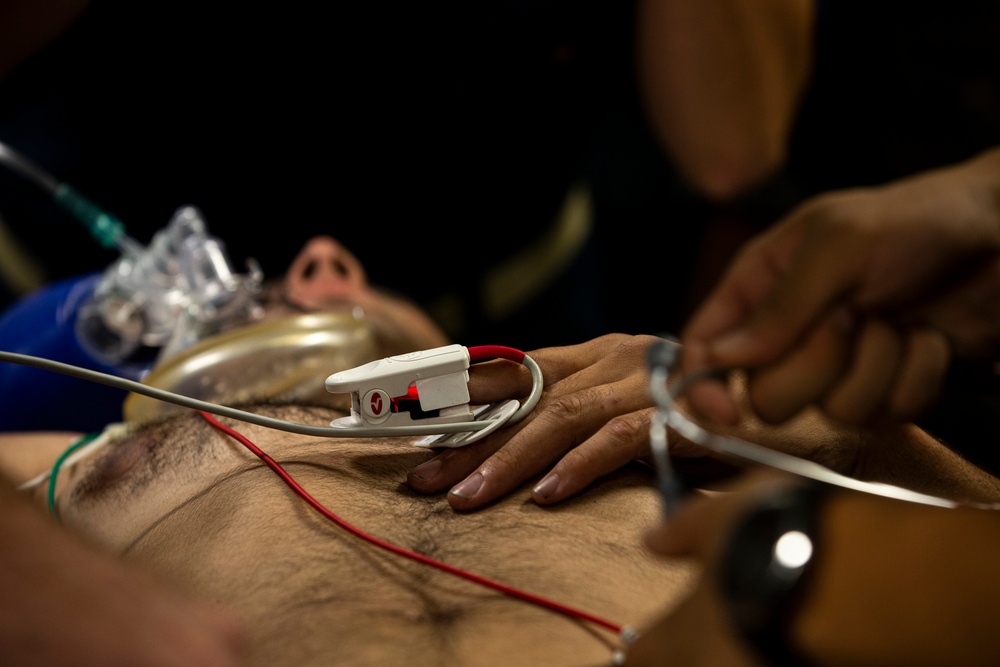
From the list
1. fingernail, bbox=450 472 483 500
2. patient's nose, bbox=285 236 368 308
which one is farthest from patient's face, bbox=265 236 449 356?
fingernail, bbox=450 472 483 500

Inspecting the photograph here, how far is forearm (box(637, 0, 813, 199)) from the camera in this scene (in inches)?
52.8

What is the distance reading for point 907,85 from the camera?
4.17 ft

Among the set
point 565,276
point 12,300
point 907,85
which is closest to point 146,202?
point 12,300

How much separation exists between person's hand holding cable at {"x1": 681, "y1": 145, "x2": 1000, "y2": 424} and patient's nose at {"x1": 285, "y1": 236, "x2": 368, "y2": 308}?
2.87 ft

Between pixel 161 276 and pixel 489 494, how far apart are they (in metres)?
0.97

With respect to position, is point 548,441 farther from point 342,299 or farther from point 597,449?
point 342,299

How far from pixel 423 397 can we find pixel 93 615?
0.26m

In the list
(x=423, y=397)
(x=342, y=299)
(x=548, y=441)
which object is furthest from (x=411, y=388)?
(x=342, y=299)

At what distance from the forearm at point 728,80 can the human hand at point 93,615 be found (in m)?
1.24

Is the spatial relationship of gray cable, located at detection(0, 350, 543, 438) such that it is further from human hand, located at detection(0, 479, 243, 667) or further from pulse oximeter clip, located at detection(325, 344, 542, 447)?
human hand, located at detection(0, 479, 243, 667)

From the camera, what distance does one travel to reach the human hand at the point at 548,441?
22.5 inches

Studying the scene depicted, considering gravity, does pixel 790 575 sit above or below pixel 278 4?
below

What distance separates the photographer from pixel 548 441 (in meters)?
0.59

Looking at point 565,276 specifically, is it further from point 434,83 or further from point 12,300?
point 12,300
